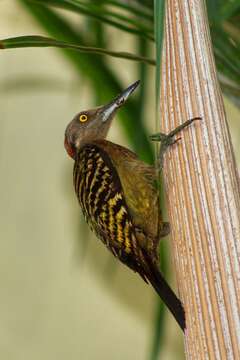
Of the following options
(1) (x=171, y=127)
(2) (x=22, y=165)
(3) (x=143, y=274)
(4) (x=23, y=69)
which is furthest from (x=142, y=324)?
(1) (x=171, y=127)

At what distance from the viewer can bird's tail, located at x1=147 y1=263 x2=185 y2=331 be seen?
119 cm

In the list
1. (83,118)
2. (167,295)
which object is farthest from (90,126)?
(167,295)

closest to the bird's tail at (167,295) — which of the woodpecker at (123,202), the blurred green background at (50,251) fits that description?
the woodpecker at (123,202)

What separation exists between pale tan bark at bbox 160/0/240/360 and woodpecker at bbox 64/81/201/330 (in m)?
0.56

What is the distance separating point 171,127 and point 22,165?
6.99ft

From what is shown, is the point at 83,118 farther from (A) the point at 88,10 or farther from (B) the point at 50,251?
(B) the point at 50,251

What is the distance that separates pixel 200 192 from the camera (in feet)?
3.30

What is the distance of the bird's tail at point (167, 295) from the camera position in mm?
1187

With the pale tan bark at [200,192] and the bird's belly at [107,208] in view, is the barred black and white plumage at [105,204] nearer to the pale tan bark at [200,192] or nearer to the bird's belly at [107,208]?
the bird's belly at [107,208]

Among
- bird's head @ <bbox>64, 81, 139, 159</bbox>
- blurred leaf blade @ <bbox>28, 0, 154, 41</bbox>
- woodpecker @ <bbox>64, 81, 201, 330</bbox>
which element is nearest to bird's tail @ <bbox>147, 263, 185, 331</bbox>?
woodpecker @ <bbox>64, 81, 201, 330</bbox>

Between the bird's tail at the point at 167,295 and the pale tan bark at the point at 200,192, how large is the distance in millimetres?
126

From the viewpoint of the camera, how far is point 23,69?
3.11 meters

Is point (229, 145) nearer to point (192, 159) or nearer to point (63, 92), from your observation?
point (192, 159)

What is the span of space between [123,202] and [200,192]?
0.74 m
